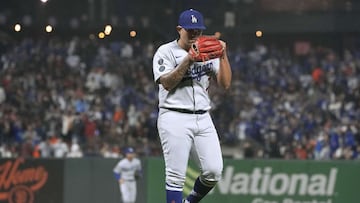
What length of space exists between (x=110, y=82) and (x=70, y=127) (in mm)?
1623

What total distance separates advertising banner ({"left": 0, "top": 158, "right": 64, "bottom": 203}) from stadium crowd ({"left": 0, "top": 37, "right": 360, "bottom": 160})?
6.72 feet

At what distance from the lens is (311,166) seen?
46.6 feet

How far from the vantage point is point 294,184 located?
14.2 metres

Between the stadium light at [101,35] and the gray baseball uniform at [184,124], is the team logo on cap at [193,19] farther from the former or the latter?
the stadium light at [101,35]

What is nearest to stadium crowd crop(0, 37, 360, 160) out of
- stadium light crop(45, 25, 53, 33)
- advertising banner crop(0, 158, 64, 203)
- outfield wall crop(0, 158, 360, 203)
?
stadium light crop(45, 25, 53, 33)

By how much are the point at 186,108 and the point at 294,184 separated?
836cm

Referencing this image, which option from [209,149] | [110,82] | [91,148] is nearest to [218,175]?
[209,149]

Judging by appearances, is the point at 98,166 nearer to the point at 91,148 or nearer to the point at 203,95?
the point at 91,148

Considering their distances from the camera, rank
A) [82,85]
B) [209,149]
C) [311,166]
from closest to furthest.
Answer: [209,149] < [311,166] < [82,85]

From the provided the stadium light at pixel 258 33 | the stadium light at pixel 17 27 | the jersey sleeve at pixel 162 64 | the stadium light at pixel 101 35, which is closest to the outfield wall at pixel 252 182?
the stadium light at pixel 258 33

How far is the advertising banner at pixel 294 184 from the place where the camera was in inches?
558

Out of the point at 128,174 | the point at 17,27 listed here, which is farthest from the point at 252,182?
the point at 17,27

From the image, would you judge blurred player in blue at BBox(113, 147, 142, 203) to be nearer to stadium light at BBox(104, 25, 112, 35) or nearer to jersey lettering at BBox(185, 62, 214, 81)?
stadium light at BBox(104, 25, 112, 35)

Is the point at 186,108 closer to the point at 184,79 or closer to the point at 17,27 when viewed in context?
the point at 184,79
